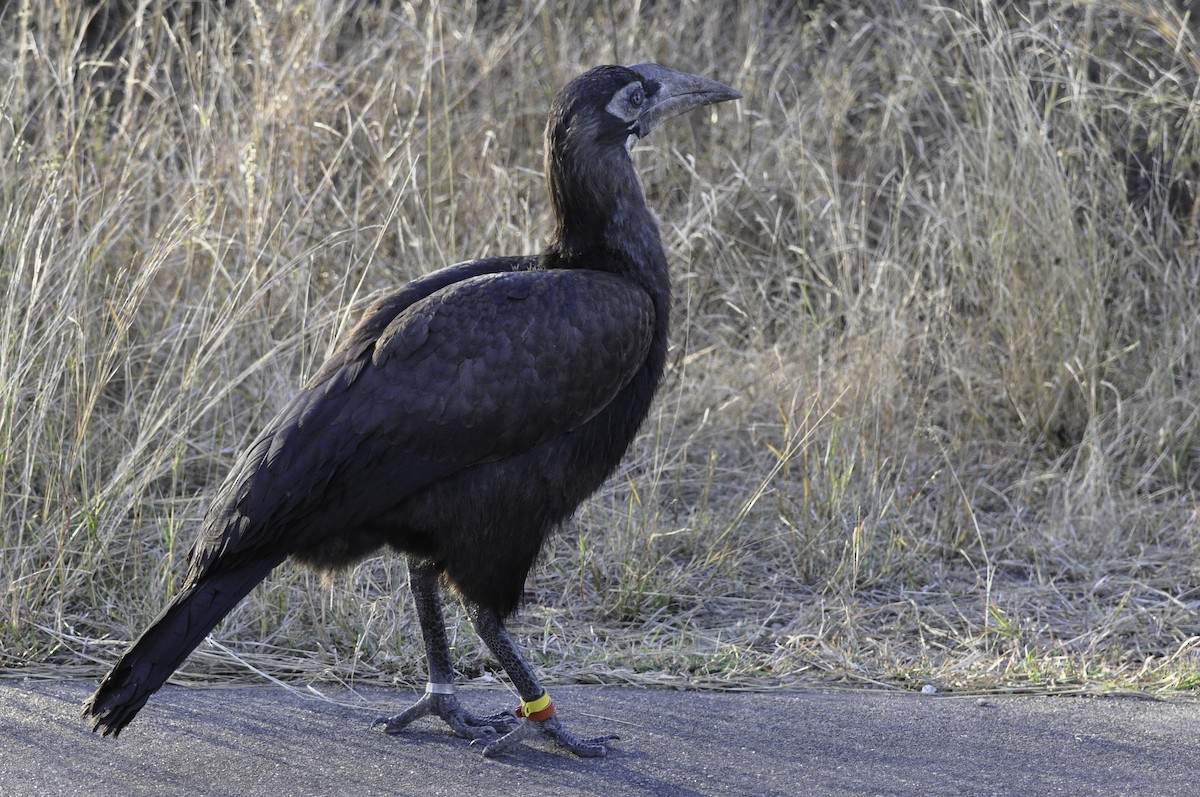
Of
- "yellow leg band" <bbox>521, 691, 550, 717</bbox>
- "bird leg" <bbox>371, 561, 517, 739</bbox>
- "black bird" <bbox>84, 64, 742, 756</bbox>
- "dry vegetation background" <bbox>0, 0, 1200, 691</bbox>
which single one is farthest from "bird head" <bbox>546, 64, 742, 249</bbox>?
"yellow leg band" <bbox>521, 691, 550, 717</bbox>

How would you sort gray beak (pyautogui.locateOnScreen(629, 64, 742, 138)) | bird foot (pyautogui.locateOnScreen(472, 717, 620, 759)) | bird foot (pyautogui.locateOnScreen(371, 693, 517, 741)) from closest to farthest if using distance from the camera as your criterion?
bird foot (pyautogui.locateOnScreen(472, 717, 620, 759)) < bird foot (pyautogui.locateOnScreen(371, 693, 517, 741)) < gray beak (pyautogui.locateOnScreen(629, 64, 742, 138))

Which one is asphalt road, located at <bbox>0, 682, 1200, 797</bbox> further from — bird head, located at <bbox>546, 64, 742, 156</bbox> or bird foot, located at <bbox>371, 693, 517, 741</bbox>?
bird head, located at <bbox>546, 64, 742, 156</bbox>

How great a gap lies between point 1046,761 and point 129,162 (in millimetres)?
3864

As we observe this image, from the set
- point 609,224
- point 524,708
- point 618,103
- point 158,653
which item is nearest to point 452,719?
point 524,708

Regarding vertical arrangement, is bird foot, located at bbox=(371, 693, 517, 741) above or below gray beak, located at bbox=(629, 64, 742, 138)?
below

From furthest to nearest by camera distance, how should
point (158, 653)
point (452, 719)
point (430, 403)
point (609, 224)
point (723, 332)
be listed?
point (723, 332) → point (609, 224) → point (452, 719) → point (430, 403) → point (158, 653)

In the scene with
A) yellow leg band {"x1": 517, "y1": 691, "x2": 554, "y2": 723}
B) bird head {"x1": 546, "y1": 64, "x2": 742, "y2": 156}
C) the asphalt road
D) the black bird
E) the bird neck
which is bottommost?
the asphalt road

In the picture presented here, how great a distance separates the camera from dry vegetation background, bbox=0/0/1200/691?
4.25 m

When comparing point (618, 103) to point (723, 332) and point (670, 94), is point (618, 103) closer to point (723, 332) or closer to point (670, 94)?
point (670, 94)

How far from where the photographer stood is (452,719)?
11.9 ft

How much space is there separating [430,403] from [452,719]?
0.83m

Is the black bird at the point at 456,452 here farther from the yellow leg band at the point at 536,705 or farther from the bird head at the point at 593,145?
the bird head at the point at 593,145

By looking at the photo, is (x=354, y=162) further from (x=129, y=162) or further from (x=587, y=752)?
(x=587, y=752)

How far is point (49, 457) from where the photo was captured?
4.44m
